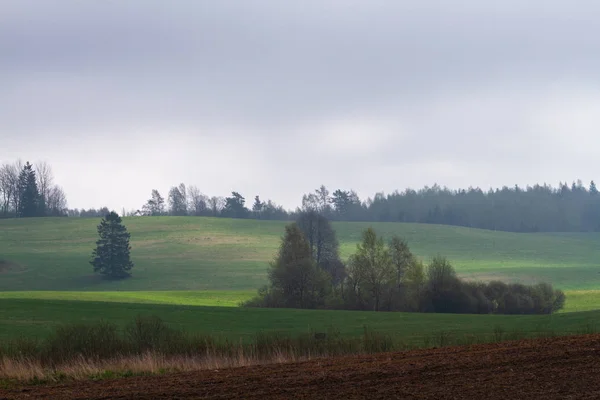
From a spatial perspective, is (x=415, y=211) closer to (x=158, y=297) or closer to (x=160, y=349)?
(x=158, y=297)

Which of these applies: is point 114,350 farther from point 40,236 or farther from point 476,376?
point 40,236

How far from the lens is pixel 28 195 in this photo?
141m

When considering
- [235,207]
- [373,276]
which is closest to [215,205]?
[235,207]

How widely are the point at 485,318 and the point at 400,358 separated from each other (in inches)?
1297

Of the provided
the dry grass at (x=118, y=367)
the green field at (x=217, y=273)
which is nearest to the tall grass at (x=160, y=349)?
the dry grass at (x=118, y=367)

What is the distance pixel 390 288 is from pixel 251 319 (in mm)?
18993

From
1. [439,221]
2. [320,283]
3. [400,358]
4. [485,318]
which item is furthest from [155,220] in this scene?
[400,358]

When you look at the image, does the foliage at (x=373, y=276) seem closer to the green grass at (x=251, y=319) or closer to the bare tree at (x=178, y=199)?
→ the green grass at (x=251, y=319)

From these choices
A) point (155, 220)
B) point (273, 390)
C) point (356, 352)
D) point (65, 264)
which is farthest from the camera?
point (155, 220)

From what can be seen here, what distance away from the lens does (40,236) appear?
119m

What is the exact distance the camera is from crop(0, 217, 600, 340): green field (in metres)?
46.4

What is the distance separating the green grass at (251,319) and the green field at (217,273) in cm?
7

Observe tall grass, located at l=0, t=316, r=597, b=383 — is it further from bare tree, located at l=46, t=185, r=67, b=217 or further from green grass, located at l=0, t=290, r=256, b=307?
bare tree, located at l=46, t=185, r=67, b=217

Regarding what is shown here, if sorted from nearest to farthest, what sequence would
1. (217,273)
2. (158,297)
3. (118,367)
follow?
1. (118,367)
2. (158,297)
3. (217,273)
